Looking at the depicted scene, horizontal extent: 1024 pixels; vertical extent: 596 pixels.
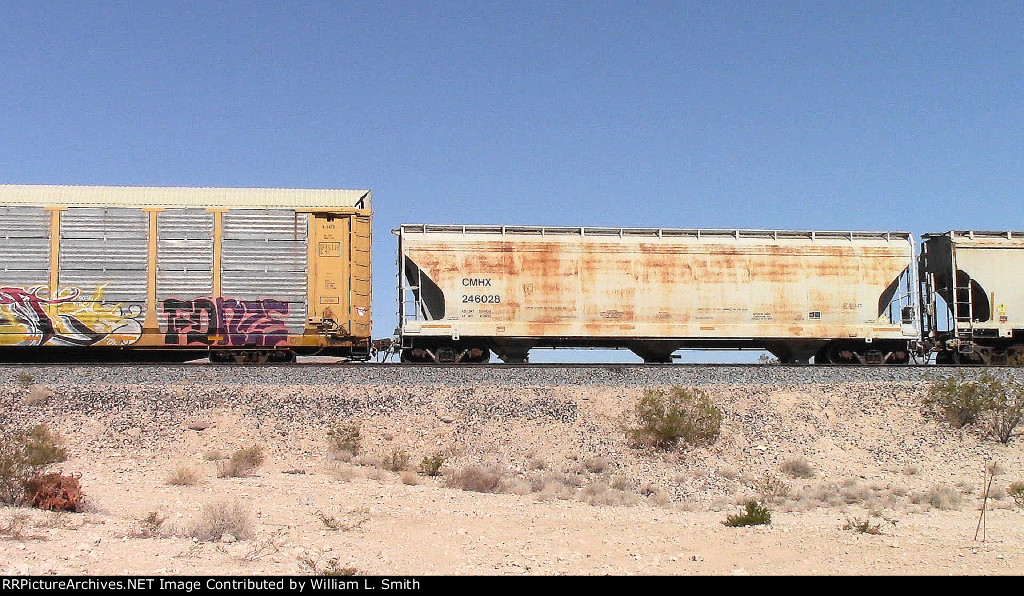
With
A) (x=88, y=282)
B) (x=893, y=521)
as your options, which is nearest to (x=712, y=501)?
(x=893, y=521)

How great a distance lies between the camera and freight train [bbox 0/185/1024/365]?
18.5 meters

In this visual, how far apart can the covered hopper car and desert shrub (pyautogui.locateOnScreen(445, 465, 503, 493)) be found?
20.1ft

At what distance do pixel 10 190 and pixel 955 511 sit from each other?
19731mm

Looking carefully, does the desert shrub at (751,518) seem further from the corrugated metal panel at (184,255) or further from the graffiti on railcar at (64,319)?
the graffiti on railcar at (64,319)

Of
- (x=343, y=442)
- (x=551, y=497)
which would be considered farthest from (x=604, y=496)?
(x=343, y=442)

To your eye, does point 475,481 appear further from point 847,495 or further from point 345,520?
point 847,495

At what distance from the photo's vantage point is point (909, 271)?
21.7m

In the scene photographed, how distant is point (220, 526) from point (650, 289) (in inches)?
521

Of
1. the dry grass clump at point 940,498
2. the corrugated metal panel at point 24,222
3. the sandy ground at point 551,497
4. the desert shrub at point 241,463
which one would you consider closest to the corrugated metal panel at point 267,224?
the corrugated metal panel at point 24,222

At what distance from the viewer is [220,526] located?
9.62 m

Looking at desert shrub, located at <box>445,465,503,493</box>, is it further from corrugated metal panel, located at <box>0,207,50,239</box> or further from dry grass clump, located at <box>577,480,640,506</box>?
corrugated metal panel, located at <box>0,207,50,239</box>

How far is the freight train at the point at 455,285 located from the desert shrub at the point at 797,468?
5.76 m

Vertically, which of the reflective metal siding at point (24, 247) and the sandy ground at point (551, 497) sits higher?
the reflective metal siding at point (24, 247)

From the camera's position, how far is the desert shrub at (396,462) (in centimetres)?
1454
